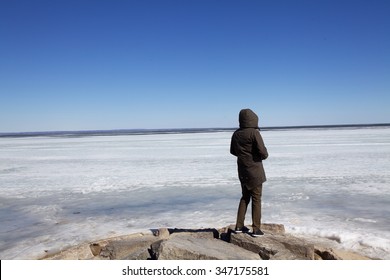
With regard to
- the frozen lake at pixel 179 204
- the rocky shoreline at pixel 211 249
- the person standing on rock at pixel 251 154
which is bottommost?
the frozen lake at pixel 179 204

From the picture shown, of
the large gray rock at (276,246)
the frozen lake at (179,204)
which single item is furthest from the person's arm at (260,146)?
the frozen lake at (179,204)

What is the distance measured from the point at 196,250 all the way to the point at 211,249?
0.22 metres

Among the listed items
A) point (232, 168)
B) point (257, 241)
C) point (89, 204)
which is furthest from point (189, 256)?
point (232, 168)

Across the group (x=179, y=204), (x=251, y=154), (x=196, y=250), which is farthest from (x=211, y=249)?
(x=179, y=204)

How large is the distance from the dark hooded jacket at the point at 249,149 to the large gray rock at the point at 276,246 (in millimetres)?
605

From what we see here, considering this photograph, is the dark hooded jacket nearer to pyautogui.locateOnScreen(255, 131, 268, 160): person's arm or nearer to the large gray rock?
pyautogui.locateOnScreen(255, 131, 268, 160): person's arm

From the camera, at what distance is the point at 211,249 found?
3.78 meters

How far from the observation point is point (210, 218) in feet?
19.9

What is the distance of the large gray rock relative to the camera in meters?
3.79

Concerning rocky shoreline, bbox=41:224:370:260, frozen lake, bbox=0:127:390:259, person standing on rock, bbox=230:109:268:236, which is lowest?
frozen lake, bbox=0:127:390:259

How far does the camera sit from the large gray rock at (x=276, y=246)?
3.79 m

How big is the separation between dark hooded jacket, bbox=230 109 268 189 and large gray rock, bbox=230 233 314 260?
60cm

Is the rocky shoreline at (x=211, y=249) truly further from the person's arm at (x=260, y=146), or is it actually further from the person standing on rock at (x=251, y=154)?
the person's arm at (x=260, y=146)

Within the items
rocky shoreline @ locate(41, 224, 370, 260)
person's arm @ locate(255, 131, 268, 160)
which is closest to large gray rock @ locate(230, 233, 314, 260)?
rocky shoreline @ locate(41, 224, 370, 260)
